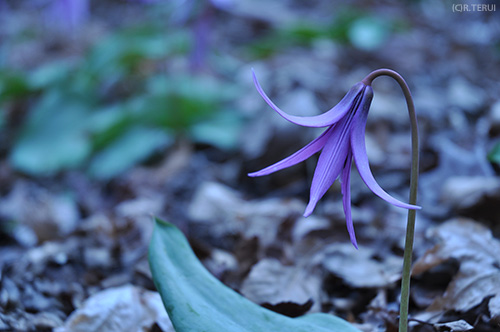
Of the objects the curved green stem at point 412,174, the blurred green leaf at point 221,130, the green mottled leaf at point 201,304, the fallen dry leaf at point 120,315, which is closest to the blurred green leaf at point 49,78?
the blurred green leaf at point 221,130

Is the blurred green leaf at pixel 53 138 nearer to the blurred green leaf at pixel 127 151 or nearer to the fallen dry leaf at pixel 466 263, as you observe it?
the blurred green leaf at pixel 127 151

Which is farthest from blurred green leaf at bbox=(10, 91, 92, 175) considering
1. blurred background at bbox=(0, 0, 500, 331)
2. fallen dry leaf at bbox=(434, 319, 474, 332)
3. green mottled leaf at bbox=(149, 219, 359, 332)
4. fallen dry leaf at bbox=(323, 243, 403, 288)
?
fallen dry leaf at bbox=(434, 319, 474, 332)

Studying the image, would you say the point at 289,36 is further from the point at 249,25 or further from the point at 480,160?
the point at 480,160

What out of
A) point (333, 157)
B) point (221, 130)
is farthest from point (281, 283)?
point (221, 130)

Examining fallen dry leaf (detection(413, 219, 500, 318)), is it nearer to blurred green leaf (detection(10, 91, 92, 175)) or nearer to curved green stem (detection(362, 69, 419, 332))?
curved green stem (detection(362, 69, 419, 332))

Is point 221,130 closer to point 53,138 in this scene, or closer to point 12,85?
point 53,138
